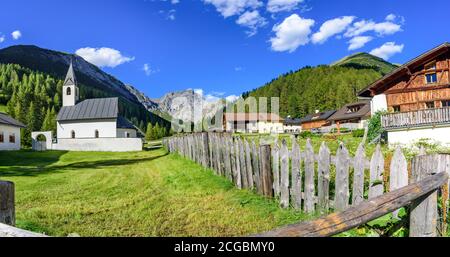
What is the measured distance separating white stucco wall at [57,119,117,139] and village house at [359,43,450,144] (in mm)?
32636

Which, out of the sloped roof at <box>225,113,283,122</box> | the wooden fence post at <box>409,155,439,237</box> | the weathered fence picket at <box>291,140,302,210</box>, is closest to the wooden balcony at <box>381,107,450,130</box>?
the weathered fence picket at <box>291,140,302,210</box>

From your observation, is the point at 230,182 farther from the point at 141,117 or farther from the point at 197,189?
the point at 141,117

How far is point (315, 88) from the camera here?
133 meters

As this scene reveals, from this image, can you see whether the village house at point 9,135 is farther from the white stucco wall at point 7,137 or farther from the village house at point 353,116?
the village house at point 353,116

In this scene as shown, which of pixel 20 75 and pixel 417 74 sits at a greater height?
pixel 20 75

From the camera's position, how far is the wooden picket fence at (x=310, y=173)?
5016 millimetres

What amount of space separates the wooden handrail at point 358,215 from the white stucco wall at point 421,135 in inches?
862

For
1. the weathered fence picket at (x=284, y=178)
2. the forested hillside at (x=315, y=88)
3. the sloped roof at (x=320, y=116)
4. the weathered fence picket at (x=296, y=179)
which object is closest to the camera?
the weathered fence picket at (x=296, y=179)

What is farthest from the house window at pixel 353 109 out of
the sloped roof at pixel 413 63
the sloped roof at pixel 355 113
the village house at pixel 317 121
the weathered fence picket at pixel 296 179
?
the weathered fence picket at pixel 296 179

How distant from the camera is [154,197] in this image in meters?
8.70

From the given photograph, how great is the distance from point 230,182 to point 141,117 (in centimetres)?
16171

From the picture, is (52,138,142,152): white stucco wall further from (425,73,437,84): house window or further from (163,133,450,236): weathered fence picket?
(425,73,437,84): house window

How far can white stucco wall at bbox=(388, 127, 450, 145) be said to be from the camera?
904 inches
